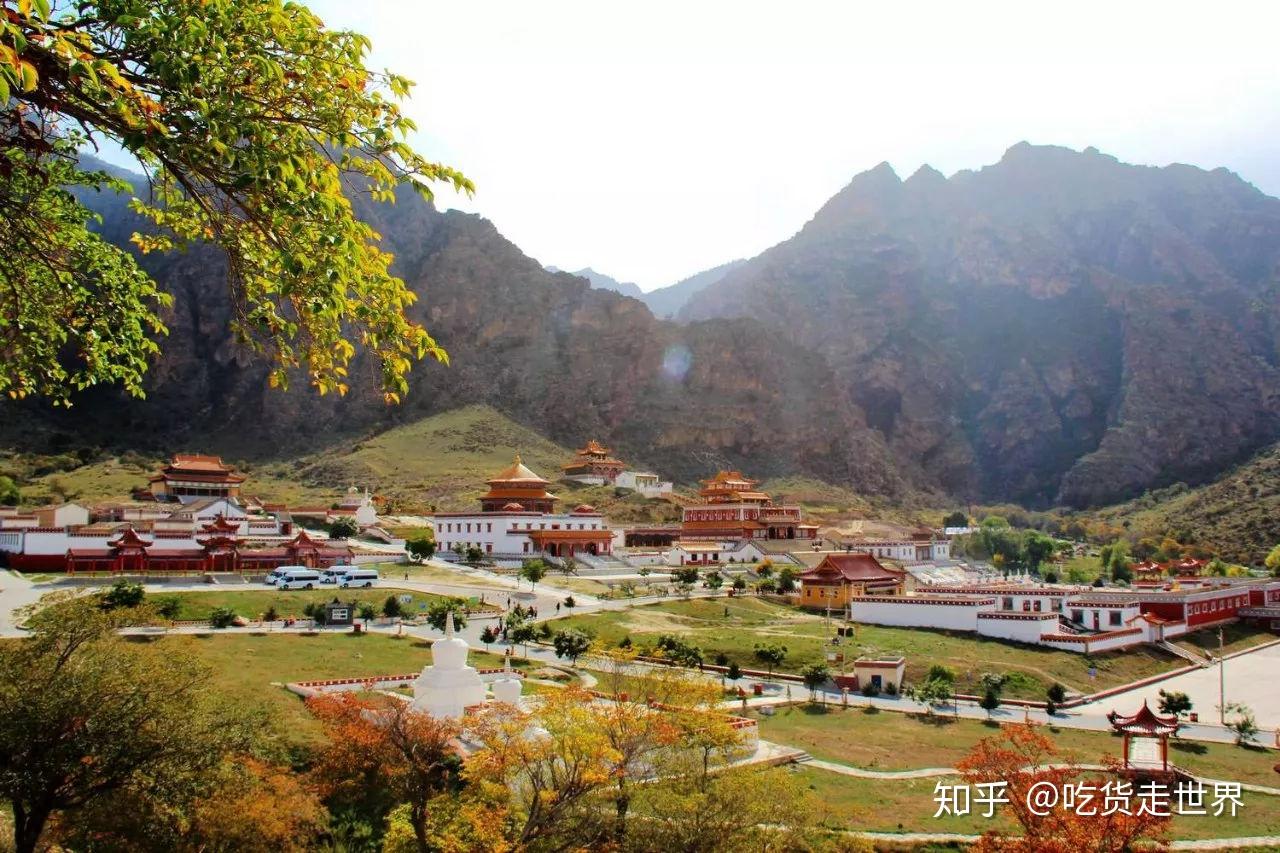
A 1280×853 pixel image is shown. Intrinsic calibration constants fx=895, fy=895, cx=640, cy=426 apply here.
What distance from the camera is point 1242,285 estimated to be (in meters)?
192

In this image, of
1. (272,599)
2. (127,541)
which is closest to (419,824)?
(272,599)

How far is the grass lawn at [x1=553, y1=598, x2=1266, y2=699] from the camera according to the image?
38750 millimetres

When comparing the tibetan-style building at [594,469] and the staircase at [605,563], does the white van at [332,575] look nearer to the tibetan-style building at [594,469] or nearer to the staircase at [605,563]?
the staircase at [605,563]

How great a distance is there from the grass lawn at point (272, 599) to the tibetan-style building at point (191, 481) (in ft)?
111

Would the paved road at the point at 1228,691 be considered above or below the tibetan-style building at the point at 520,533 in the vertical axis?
below

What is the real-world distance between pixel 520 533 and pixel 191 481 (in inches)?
1177

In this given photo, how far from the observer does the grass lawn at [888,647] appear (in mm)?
38750

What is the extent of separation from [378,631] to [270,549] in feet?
58.7

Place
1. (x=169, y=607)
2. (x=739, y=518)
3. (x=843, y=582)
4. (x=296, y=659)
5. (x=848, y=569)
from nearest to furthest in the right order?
(x=296, y=659)
(x=169, y=607)
(x=843, y=582)
(x=848, y=569)
(x=739, y=518)

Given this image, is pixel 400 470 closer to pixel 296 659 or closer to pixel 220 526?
pixel 220 526

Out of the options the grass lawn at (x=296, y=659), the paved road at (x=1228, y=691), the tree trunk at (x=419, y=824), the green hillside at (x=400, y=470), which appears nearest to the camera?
the tree trunk at (x=419, y=824)

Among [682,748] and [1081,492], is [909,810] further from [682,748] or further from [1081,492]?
[1081,492]

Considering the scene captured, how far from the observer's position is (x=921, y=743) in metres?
28.3

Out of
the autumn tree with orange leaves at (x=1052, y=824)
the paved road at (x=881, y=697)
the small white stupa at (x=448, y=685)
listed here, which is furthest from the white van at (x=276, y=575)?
the autumn tree with orange leaves at (x=1052, y=824)
